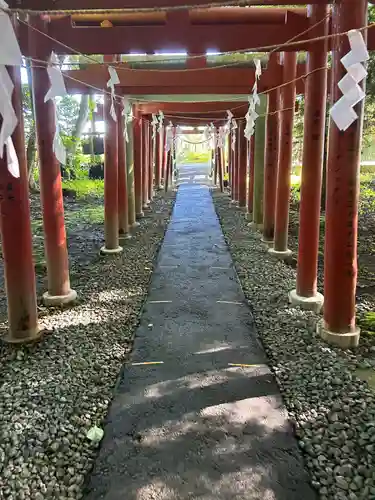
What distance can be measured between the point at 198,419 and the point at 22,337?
1919 mm

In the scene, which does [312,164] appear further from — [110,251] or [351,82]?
[110,251]

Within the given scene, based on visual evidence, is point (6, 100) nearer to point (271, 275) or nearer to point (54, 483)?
point (54, 483)

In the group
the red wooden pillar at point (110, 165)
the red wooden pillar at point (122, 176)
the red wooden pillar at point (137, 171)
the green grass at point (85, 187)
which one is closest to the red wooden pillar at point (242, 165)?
the red wooden pillar at point (137, 171)

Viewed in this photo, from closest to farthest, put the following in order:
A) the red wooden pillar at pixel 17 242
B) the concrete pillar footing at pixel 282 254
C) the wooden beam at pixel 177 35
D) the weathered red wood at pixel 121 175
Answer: the red wooden pillar at pixel 17 242 → the wooden beam at pixel 177 35 → the concrete pillar footing at pixel 282 254 → the weathered red wood at pixel 121 175

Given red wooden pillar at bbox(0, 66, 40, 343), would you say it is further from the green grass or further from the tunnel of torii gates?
the green grass

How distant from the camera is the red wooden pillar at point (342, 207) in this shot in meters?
3.67

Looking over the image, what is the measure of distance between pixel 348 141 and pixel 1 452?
126 inches

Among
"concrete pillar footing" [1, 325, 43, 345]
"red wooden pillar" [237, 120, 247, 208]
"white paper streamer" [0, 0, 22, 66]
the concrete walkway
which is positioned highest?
"white paper streamer" [0, 0, 22, 66]

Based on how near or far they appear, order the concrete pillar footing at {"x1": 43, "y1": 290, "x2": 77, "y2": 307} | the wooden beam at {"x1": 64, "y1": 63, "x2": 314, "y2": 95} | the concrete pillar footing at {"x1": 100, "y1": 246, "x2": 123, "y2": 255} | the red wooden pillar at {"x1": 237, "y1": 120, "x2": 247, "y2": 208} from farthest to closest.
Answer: the red wooden pillar at {"x1": 237, "y1": 120, "x2": 247, "y2": 208} → the concrete pillar footing at {"x1": 100, "y1": 246, "x2": 123, "y2": 255} → the wooden beam at {"x1": 64, "y1": 63, "x2": 314, "y2": 95} → the concrete pillar footing at {"x1": 43, "y1": 290, "x2": 77, "y2": 307}

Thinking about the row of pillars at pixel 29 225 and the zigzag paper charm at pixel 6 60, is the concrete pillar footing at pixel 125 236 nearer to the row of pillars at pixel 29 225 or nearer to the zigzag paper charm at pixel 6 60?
the row of pillars at pixel 29 225

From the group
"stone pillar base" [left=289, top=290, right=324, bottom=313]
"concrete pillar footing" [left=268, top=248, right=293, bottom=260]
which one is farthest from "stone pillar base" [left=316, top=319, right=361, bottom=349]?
"concrete pillar footing" [left=268, top=248, right=293, bottom=260]

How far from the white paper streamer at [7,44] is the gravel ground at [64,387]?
2149 millimetres

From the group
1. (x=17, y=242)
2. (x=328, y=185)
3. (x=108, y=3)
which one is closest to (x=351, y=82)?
(x=328, y=185)

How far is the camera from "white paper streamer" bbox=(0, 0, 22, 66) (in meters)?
2.73
